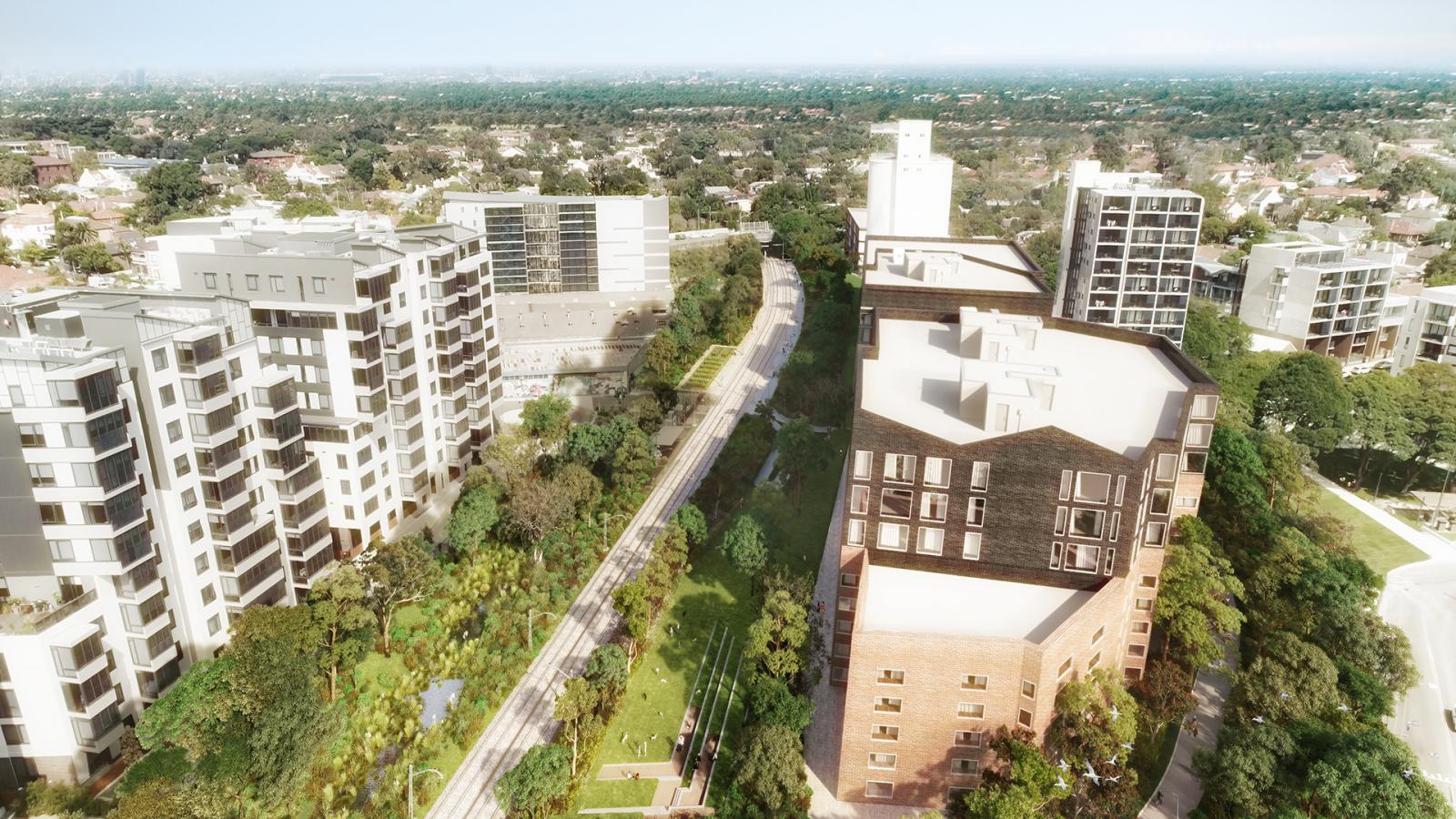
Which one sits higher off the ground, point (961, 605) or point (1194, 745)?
point (961, 605)

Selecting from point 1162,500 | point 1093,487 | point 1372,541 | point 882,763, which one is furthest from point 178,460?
point 1372,541

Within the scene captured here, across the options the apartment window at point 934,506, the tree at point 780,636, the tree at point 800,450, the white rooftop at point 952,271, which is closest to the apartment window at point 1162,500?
the apartment window at point 934,506

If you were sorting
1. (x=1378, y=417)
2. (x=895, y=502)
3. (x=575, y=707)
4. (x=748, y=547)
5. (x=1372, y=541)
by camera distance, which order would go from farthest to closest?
(x=1378, y=417)
(x=1372, y=541)
(x=748, y=547)
(x=895, y=502)
(x=575, y=707)

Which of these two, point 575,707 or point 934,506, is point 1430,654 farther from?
point 575,707

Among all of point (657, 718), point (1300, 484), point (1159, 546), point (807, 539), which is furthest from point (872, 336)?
point (1300, 484)

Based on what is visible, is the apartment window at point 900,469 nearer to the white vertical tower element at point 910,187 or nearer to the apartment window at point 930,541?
the apartment window at point 930,541

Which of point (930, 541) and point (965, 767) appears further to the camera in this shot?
point (930, 541)
